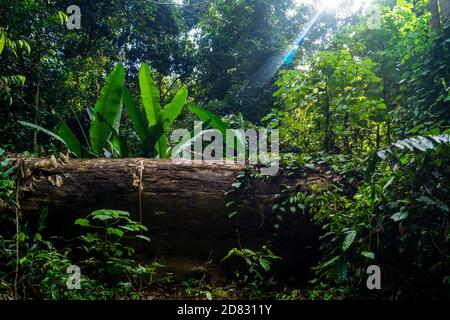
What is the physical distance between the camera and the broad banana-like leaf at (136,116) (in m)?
3.29

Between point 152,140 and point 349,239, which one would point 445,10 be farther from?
point 152,140

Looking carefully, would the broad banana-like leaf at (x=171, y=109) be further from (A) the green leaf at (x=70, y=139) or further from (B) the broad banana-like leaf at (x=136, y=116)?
(A) the green leaf at (x=70, y=139)

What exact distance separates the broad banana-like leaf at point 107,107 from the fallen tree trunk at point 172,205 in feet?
1.64

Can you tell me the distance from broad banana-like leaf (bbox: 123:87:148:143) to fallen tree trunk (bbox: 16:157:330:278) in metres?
0.73

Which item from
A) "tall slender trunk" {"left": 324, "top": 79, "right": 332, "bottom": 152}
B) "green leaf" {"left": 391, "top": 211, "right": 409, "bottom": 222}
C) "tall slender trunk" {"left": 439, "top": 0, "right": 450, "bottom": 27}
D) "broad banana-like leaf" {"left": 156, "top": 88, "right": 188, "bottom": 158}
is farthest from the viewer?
"broad banana-like leaf" {"left": 156, "top": 88, "right": 188, "bottom": 158}

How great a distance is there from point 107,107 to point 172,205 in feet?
3.94

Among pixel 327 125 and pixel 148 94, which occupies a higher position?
pixel 148 94

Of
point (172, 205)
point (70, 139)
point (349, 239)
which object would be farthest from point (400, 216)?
point (70, 139)

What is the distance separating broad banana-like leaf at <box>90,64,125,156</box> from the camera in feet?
10.1

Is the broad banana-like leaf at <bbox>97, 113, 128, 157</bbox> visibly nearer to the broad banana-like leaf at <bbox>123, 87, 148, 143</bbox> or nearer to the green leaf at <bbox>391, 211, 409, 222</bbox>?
the broad banana-like leaf at <bbox>123, 87, 148, 143</bbox>

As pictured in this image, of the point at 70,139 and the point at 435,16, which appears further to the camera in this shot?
the point at 70,139

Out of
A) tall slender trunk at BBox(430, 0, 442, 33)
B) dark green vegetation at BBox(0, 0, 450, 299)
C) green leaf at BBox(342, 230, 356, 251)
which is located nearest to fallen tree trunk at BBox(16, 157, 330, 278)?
dark green vegetation at BBox(0, 0, 450, 299)

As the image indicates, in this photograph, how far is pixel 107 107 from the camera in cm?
314

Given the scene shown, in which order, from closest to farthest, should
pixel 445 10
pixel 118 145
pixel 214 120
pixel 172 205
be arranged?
pixel 445 10
pixel 172 205
pixel 214 120
pixel 118 145
